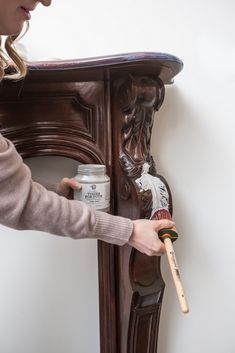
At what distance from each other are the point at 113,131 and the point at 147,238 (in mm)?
274

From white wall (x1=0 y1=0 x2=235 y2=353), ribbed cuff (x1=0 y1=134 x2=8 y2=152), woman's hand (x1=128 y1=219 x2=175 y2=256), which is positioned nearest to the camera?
ribbed cuff (x1=0 y1=134 x2=8 y2=152)

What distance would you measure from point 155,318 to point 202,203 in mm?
323

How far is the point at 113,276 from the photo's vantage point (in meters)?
0.76

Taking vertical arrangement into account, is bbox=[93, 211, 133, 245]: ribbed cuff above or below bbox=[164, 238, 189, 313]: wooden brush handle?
above

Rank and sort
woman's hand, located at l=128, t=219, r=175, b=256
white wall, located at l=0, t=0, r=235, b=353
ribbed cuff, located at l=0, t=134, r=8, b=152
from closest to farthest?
ribbed cuff, located at l=0, t=134, r=8, b=152 → woman's hand, located at l=128, t=219, r=175, b=256 → white wall, located at l=0, t=0, r=235, b=353

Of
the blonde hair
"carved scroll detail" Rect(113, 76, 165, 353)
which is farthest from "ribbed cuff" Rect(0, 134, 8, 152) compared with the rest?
"carved scroll detail" Rect(113, 76, 165, 353)

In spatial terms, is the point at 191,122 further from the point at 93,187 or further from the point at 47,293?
the point at 47,293

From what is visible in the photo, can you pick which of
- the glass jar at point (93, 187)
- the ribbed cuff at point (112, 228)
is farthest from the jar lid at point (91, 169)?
the ribbed cuff at point (112, 228)

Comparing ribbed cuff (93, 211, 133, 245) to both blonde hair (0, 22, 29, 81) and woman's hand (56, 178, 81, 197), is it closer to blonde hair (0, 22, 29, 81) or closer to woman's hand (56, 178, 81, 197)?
woman's hand (56, 178, 81, 197)

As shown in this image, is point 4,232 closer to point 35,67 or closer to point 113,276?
point 113,276

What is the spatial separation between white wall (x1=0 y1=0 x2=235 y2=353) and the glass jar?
0.22 metres

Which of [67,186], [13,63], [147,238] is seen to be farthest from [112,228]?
[13,63]

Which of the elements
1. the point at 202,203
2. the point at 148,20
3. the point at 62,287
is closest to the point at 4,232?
the point at 62,287

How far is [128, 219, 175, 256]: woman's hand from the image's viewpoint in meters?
0.56
